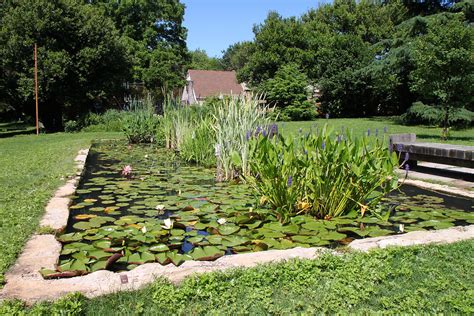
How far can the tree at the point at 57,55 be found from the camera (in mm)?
17719

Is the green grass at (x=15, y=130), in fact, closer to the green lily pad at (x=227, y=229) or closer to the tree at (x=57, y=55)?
the tree at (x=57, y=55)

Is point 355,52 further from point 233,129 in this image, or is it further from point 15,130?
point 233,129

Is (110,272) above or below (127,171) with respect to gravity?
below

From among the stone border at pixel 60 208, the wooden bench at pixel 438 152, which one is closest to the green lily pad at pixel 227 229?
the stone border at pixel 60 208

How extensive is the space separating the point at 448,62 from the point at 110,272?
10643mm

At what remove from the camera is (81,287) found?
2193mm

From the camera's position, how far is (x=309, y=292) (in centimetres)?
224

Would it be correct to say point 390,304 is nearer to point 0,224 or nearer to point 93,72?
point 0,224

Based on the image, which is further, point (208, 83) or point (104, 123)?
point (208, 83)

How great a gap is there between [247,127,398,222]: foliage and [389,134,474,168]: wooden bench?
5.33 feet

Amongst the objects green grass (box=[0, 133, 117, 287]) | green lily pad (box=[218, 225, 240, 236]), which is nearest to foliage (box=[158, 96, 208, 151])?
green grass (box=[0, 133, 117, 287])

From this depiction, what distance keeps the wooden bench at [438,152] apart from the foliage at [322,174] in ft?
5.33

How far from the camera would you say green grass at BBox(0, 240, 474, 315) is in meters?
2.05

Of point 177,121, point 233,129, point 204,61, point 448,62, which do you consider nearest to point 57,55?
point 177,121
